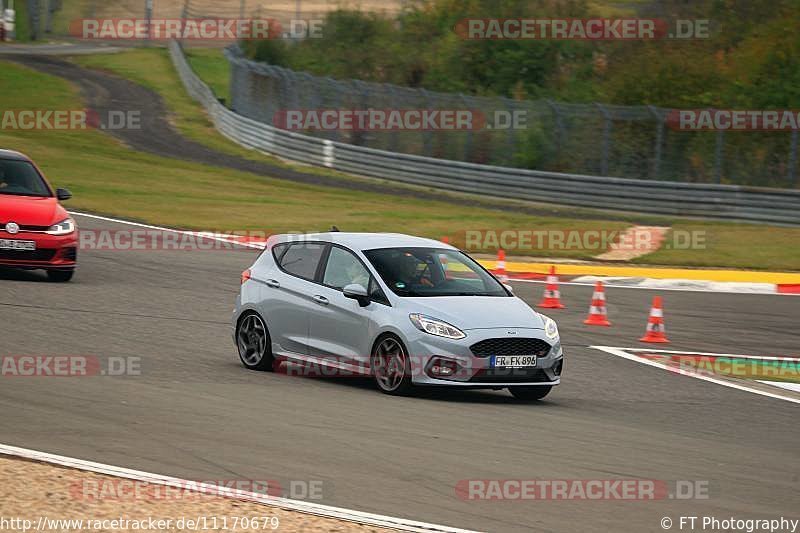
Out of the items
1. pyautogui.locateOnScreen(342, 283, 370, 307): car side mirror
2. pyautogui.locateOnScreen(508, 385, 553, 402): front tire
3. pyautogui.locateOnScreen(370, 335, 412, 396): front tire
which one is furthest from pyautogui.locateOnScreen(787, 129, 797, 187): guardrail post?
pyautogui.locateOnScreen(370, 335, 412, 396): front tire

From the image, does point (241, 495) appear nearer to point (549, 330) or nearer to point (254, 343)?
point (549, 330)

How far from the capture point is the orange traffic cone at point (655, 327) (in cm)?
1670

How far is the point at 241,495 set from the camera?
7914 mm

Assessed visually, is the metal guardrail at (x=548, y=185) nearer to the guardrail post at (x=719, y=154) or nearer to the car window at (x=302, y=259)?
the guardrail post at (x=719, y=154)

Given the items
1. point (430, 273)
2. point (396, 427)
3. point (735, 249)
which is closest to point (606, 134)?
point (735, 249)

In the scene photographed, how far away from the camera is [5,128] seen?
42.5 metres

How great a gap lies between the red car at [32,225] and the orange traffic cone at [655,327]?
8116 mm

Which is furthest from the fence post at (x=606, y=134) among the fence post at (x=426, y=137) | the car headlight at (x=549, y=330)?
the car headlight at (x=549, y=330)

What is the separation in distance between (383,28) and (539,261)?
105ft

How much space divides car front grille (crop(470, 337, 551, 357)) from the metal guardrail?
842 inches

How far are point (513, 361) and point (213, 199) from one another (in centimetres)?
2094

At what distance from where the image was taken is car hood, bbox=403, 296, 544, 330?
1180 centimetres

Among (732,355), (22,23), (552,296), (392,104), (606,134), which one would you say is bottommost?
(732,355)

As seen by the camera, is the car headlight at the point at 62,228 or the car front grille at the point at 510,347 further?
the car headlight at the point at 62,228
